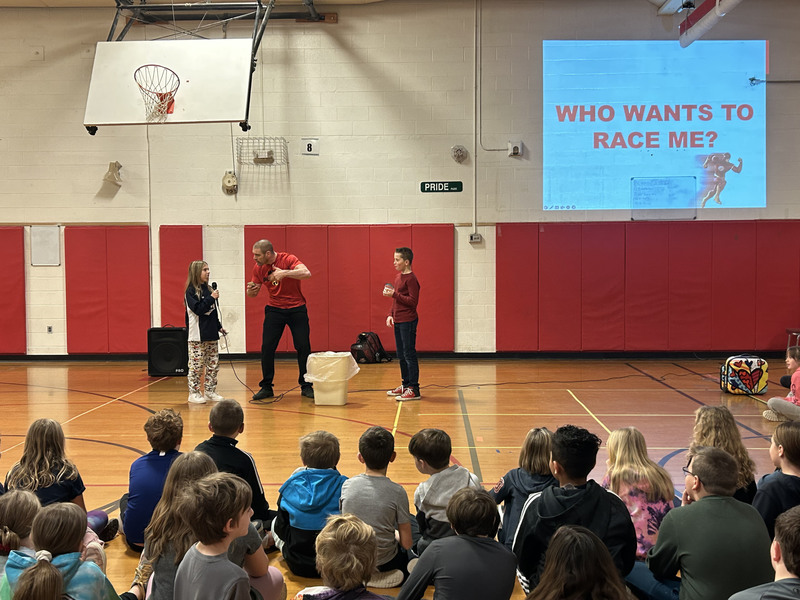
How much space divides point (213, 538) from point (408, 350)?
603 cm

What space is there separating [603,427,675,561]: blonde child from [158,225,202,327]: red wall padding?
9.67 metres

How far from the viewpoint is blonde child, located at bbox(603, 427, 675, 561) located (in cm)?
322

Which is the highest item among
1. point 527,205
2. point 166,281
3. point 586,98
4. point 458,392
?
point 586,98

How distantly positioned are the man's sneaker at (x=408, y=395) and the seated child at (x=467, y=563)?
5.65m

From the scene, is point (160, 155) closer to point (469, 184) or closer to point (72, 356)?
point (72, 356)

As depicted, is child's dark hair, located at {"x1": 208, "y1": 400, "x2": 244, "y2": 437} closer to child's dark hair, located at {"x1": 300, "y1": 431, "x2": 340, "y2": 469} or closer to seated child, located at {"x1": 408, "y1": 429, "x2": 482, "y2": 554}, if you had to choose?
child's dark hair, located at {"x1": 300, "y1": 431, "x2": 340, "y2": 469}

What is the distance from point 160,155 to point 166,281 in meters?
2.07

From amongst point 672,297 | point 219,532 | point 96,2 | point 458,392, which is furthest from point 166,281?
point 219,532

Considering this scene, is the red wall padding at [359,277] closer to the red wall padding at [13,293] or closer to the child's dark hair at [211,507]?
the red wall padding at [13,293]

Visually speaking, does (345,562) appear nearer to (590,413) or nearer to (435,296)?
(590,413)

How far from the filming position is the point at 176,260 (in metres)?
11.9

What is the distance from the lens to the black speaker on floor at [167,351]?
392 inches

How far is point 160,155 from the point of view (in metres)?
11.8

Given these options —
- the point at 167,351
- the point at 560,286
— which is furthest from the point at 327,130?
the point at 560,286
